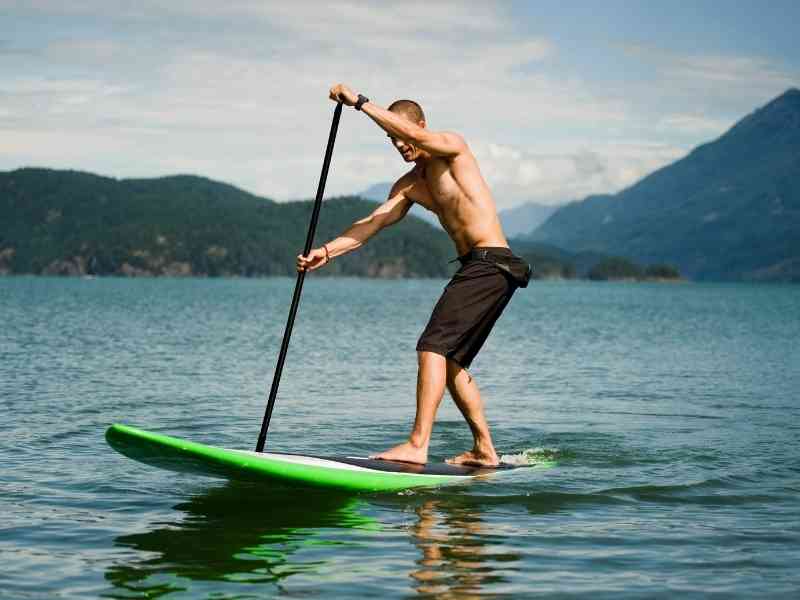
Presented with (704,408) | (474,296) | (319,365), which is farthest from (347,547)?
(319,365)

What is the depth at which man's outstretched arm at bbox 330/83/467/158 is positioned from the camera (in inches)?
364

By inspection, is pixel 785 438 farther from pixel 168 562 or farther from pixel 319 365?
pixel 319 365

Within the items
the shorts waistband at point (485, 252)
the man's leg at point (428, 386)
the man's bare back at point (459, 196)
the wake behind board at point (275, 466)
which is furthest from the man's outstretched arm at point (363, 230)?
the wake behind board at point (275, 466)

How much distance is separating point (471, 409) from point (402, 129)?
2670 millimetres

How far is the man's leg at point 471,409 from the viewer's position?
1016 cm

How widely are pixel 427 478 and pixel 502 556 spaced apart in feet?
6.57

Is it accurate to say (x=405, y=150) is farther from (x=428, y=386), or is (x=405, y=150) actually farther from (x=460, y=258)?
(x=428, y=386)

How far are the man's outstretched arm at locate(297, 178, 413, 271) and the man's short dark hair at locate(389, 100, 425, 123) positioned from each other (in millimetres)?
798

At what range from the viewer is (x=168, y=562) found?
7805mm

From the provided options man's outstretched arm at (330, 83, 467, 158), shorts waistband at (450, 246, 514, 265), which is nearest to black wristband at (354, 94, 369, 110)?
man's outstretched arm at (330, 83, 467, 158)

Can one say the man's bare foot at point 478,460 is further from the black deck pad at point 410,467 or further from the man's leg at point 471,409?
the black deck pad at point 410,467

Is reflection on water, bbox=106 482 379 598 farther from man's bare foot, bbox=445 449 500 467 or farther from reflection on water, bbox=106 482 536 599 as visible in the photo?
man's bare foot, bbox=445 449 500 467

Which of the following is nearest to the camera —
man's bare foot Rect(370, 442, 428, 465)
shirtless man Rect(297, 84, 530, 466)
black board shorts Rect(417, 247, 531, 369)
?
shirtless man Rect(297, 84, 530, 466)

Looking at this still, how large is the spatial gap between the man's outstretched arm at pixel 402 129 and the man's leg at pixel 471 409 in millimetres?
1861
